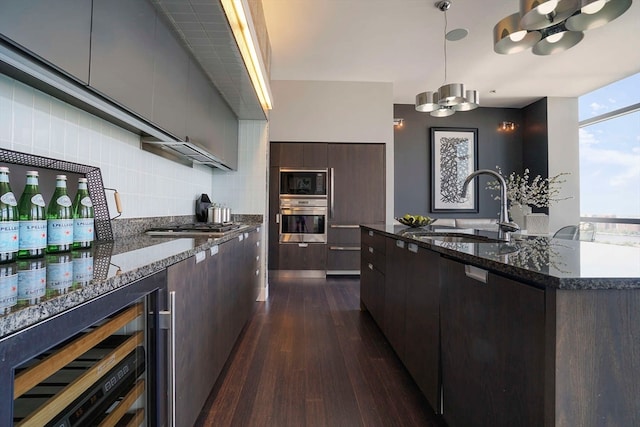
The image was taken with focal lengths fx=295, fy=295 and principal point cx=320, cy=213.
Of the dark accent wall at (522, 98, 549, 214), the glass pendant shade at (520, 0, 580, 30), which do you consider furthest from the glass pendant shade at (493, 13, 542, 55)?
the dark accent wall at (522, 98, 549, 214)

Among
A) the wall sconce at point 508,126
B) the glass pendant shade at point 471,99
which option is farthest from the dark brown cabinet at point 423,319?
the wall sconce at point 508,126

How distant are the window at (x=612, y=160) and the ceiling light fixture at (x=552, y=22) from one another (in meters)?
3.74

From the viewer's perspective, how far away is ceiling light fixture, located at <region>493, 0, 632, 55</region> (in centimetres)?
161

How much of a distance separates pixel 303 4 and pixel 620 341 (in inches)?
137

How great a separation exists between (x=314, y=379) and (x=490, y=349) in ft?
3.81

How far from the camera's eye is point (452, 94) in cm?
271

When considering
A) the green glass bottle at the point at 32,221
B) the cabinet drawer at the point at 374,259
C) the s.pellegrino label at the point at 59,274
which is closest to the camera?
the s.pellegrino label at the point at 59,274

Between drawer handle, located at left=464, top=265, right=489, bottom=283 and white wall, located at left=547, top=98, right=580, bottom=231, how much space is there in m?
5.76

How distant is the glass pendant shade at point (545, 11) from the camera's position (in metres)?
1.59

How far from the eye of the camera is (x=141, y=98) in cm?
140

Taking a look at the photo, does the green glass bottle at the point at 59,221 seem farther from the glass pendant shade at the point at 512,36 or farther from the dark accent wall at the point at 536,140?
the dark accent wall at the point at 536,140

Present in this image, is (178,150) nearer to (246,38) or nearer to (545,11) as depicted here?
(246,38)

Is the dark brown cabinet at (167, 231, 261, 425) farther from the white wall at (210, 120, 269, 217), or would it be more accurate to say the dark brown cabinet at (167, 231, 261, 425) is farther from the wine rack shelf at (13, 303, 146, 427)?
the white wall at (210, 120, 269, 217)

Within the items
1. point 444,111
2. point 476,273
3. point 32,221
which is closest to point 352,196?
point 444,111
